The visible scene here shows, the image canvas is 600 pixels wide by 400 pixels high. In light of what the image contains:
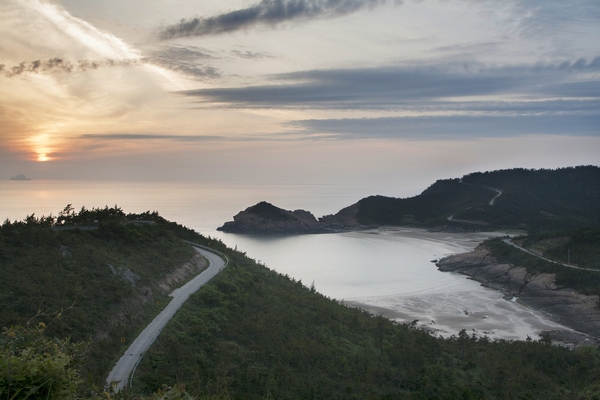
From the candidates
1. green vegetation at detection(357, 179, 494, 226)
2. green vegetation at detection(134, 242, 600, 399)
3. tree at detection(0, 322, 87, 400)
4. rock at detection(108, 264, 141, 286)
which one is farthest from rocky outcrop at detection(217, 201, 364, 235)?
tree at detection(0, 322, 87, 400)

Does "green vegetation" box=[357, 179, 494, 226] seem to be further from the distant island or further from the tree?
the tree

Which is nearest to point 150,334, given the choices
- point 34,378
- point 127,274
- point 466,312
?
point 127,274

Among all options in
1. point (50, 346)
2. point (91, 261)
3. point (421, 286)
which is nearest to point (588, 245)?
point (421, 286)

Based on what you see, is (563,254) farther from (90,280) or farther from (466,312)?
(90,280)

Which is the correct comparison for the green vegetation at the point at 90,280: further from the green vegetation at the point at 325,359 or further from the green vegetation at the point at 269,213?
the green vegetation at the point at 269,213

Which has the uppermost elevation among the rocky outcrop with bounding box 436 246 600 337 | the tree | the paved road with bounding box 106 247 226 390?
the tree

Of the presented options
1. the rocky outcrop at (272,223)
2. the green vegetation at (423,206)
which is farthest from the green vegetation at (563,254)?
the rocky outcrop at (272,223)

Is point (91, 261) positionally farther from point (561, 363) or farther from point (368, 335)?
point (561, 363)
